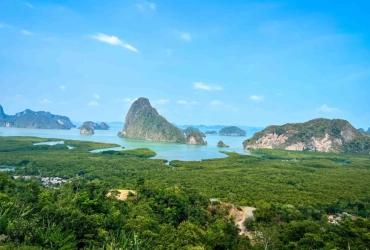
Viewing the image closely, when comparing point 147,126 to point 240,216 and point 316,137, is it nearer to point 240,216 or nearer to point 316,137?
point 316,137

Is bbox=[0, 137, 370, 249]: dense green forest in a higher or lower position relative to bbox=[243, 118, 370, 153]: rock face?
lower

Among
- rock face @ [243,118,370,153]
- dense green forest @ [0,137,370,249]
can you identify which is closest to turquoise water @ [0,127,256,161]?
rock face @ [243,118,370,153]

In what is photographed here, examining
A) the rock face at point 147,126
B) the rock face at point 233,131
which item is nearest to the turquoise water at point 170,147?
the rock face at point 147,126

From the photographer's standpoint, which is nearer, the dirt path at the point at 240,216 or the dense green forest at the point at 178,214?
the dense green forest at the point at 178,214

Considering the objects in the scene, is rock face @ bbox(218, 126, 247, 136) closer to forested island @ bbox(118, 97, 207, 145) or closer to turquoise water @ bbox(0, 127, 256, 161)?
turquoise water @ bbox(0, 127, 256, 161)

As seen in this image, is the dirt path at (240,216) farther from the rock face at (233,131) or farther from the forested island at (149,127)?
the rock face at (233,131)

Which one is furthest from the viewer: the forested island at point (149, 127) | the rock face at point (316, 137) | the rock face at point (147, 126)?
the rock face at point (147, 126)

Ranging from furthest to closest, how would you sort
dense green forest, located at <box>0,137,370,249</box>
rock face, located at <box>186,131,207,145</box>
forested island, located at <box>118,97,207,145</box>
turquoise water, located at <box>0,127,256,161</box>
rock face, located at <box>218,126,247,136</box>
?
rock face, located at <box>218,126,247,136</box> < forested island, located at <box>118,97,207,145</box> < rock face, located at <box>186,131,207,145</box> < turquoise water, located at <box>0,127,256,161</box> < dense green forest, located at <box>0,137,370,249</box>
